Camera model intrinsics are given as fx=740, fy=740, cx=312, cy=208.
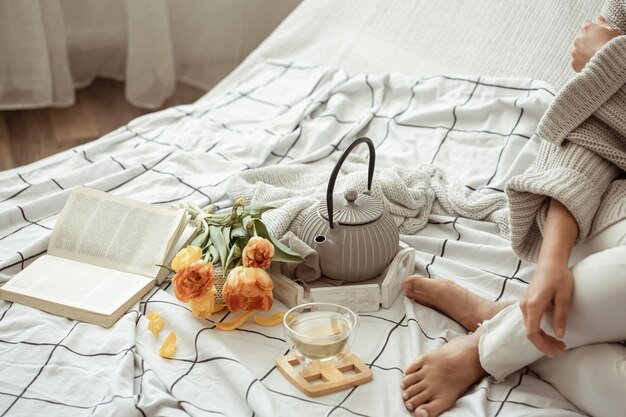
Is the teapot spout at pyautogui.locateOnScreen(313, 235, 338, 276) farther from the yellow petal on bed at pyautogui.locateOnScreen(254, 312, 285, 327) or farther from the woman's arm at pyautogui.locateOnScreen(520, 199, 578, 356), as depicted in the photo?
the woman's arm at pyautogui.locateOnScreen(520, 199, 578, 356)

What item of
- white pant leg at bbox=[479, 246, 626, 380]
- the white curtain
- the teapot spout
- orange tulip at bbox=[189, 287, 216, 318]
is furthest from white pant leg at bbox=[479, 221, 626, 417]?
the white curtain

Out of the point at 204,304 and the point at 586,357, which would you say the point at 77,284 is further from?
the point at 586,357

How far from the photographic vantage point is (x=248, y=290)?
1160 millimetres

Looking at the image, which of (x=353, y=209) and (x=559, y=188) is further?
(x=353, y=209)

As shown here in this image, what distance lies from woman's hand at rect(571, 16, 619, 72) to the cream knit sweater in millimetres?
59

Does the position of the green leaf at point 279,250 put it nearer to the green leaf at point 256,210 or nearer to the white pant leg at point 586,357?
the green leaf at point 256,210

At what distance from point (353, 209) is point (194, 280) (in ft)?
0.96

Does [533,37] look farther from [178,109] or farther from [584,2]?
[178,109]

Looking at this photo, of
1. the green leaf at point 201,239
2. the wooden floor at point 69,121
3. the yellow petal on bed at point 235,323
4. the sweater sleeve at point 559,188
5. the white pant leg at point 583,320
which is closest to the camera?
the white pant leg at point 583,320

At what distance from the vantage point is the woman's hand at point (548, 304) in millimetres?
958

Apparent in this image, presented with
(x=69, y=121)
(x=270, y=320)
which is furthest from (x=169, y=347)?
(x=69, y=121)

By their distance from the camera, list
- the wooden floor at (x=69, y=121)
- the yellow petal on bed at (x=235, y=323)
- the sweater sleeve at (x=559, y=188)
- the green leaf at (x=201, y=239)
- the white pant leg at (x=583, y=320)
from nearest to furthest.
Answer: the white pant leg at (x=583, y=320) → the sweater sleeve at (x=559, y=188) → the yellow petal on bed at (x=235, y=323) → the green leaf at (x=201, y=239) → the wooden floor at (x=69, y=121)

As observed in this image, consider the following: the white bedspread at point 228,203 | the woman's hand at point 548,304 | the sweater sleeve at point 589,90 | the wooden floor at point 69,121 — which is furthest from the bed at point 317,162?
the wooden floor at point 69,121

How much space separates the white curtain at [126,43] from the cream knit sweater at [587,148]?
6.19 ft
